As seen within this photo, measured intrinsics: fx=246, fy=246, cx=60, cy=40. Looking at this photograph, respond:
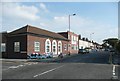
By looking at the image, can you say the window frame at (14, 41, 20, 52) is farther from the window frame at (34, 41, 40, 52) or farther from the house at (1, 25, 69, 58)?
the window frame at (34, 41, 40, 52)

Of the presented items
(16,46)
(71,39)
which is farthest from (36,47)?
(71,39)

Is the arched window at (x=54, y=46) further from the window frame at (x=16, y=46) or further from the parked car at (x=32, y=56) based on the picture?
the parked car at (x=32, y=56)

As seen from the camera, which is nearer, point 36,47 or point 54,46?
point 36,47

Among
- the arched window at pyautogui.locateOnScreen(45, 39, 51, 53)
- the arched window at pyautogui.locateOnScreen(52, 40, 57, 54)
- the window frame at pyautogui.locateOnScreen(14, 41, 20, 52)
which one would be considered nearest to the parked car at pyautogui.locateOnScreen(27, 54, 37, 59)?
the window frame at pyautogui.locateOnScreen(14, 41, 20, 52)

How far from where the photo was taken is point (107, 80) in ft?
44.6

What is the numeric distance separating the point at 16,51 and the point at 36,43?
165 inches

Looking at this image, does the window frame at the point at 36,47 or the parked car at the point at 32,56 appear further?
the window frame at the point at 36,47

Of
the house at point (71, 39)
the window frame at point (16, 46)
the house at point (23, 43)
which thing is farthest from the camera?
the house at point (71, 39)

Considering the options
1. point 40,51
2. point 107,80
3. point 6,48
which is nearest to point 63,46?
point 40,51

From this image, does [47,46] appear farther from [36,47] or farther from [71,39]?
[71,39]

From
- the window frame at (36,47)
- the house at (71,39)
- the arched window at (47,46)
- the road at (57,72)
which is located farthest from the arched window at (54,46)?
the road at (57,72)

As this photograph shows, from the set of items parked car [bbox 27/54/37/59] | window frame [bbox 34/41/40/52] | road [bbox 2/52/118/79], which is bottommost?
road [bbox 2/52/118/79]

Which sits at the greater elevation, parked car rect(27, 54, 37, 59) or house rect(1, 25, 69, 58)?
house rect(1, 25, 69, 58)

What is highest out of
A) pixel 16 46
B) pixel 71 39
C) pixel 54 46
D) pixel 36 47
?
pixel 71 39
